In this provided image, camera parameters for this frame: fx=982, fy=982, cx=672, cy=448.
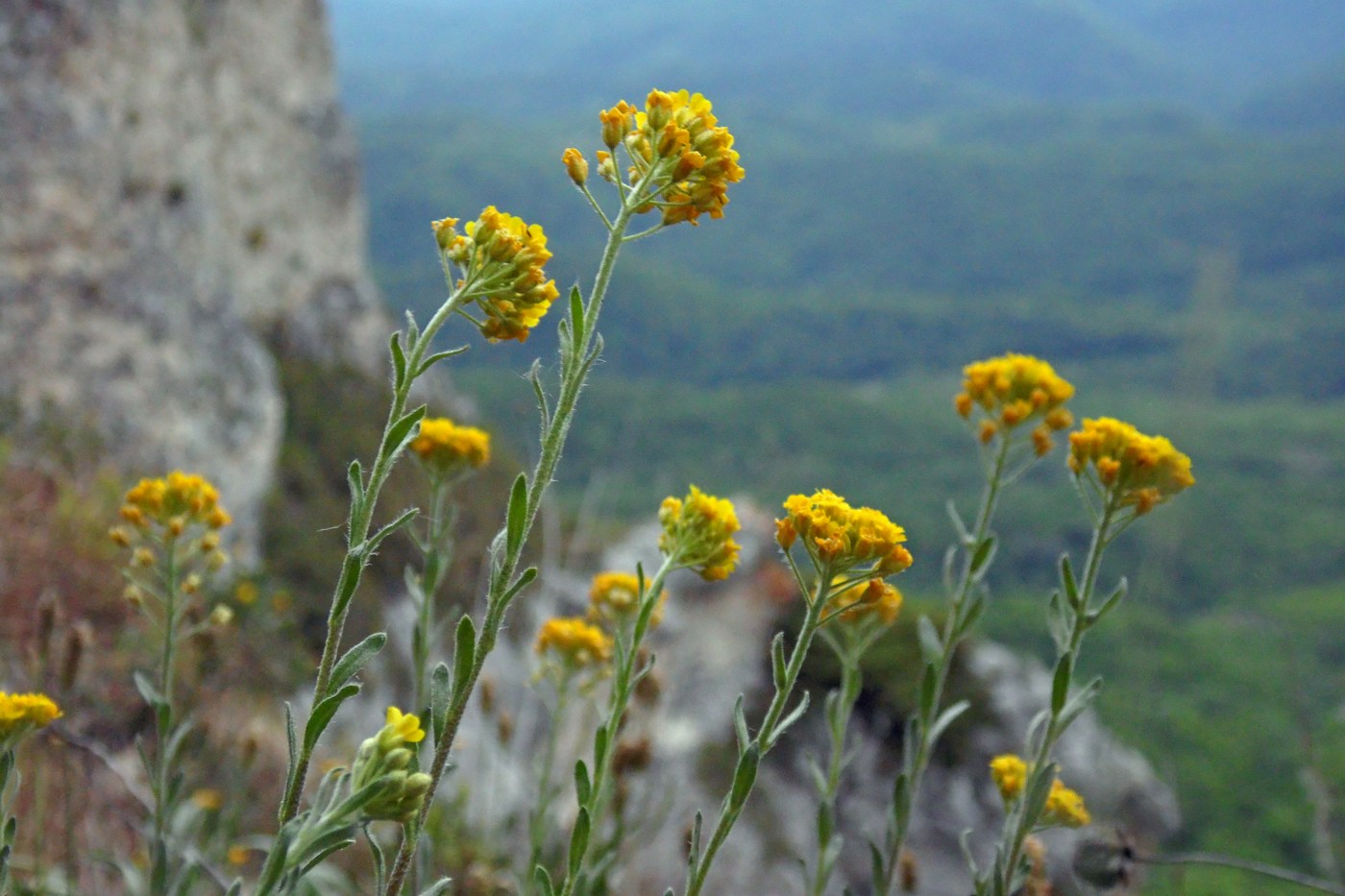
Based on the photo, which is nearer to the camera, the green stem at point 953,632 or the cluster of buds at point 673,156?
the cluster of buds at point 673,156

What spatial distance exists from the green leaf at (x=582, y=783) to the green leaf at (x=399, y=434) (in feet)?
1.59

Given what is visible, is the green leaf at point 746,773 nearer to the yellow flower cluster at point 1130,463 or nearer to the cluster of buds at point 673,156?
the cluster of buds at point 673,156

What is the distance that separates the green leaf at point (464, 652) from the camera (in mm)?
1182

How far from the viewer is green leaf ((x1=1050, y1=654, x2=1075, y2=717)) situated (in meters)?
1.58

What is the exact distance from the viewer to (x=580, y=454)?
49219 mm

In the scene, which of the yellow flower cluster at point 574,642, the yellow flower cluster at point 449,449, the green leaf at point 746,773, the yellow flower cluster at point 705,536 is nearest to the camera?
the green leaf at point 746,773

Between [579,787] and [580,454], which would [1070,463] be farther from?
[580,454]

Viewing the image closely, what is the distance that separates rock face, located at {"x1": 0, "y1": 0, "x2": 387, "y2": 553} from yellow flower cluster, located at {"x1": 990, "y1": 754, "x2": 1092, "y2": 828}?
645 cm

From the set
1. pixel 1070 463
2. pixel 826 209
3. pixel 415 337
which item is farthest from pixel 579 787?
pixel 826 209

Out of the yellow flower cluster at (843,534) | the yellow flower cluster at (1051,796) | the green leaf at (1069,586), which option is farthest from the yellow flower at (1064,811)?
the yellow flower cluster at (843,534)

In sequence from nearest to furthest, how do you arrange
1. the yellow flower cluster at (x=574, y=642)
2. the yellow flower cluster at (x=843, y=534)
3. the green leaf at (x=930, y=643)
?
the yellow flower cluster at (x=843, y=534)
the green leaf at (x=930, y=643)
the yellow flower cluster at (x=574, y=642)

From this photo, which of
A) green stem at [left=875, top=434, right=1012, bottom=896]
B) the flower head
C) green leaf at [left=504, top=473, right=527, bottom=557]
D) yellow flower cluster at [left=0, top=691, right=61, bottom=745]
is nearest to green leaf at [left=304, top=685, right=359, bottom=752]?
green leaf at [left=504, top=473, right=527, bottom=557]

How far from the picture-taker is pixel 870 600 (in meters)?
1.41

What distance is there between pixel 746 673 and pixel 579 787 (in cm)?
Answer: 759
